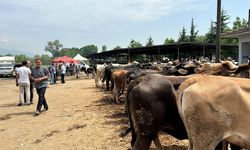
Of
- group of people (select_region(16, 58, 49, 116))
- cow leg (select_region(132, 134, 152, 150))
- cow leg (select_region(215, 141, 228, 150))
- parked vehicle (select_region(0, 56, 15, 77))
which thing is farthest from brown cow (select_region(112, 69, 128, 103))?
parked vehicle (select_region(0, 56, 15, 77))

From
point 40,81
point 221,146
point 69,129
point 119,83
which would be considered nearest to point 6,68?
point 119,83

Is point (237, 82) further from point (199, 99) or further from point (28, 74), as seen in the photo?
point (28, 74)

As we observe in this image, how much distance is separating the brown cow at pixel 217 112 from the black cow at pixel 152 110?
1304mm

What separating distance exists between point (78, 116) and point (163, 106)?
7174 mm

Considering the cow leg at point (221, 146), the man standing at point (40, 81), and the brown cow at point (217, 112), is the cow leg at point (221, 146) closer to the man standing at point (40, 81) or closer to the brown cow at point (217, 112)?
the brown cow at point (217, 112)

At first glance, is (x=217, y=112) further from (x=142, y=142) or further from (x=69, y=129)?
(x=69, y=129)

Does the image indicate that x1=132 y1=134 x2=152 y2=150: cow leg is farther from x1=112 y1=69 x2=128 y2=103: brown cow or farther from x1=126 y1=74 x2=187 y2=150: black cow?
x1=112 y1=69 x2=128 y2=103: brown cow

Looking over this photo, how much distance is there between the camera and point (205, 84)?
15.6 ft

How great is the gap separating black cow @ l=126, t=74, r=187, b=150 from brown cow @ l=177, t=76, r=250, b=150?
4.28 ft

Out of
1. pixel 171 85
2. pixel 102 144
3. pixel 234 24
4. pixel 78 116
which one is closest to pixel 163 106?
pixel 171 85

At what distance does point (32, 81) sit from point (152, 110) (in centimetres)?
1067

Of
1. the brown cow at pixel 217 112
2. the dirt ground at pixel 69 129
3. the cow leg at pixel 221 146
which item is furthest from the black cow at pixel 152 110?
the dirt ground at pixel 69 129

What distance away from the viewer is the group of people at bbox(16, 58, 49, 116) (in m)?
13.9

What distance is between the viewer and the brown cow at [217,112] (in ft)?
14.7
